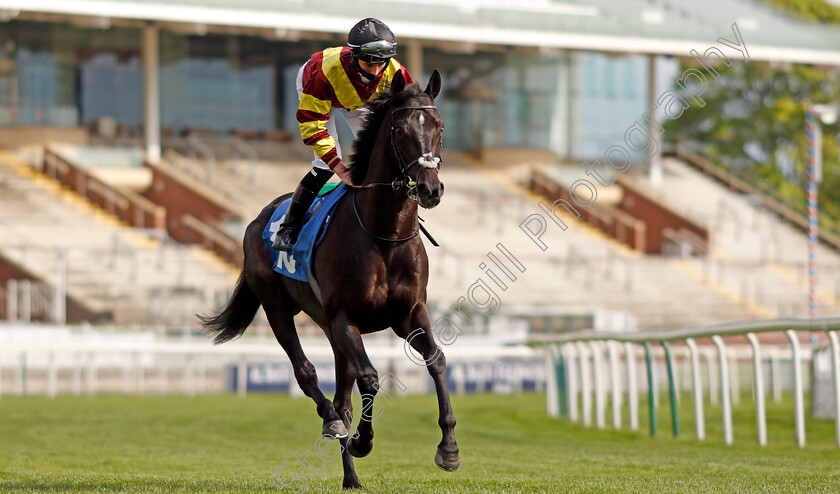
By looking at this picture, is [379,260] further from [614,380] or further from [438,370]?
[614,380]

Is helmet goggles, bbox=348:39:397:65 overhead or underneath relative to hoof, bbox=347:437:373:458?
overhead

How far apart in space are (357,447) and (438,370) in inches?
20.3

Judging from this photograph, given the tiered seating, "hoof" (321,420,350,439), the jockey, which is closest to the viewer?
"hoof" (321,420,350,439)

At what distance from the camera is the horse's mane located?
526 cm

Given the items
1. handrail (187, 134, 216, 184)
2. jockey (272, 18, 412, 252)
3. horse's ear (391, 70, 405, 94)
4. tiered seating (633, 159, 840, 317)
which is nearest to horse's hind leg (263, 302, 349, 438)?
jockey (272, 18, 412, 252)

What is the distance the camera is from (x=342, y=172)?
17.9 ft

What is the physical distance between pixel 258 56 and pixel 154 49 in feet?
9.33

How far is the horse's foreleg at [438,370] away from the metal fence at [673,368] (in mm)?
2741

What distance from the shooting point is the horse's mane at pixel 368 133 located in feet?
17.3

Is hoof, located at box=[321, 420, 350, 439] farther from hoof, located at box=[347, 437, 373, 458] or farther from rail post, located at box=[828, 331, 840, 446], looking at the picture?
rail post, located at box=[828, 331, 840, 446]

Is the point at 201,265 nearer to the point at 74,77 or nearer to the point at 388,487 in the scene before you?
the point at 74,77

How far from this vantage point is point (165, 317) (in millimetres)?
16969

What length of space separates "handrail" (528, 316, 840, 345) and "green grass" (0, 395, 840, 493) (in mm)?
719

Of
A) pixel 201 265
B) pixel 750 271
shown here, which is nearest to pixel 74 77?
pixel 201 265
